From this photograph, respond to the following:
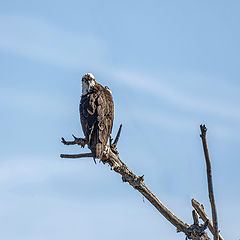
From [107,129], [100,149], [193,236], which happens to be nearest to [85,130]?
[107,129]

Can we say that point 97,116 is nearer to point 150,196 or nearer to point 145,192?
point 145,192

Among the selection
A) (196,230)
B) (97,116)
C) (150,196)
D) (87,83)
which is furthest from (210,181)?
(87,83)

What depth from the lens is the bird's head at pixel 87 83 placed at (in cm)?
1585

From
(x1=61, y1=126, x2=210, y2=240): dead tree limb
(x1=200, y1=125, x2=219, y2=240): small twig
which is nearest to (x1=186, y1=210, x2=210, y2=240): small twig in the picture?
(x1=61, y1=126, x2=210, y2=240): dead tree limb

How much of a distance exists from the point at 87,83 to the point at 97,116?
1916mm

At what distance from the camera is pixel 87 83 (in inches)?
629

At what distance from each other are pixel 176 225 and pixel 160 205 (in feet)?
1.49

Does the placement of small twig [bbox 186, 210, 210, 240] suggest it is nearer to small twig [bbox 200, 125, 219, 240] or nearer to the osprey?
the osprey

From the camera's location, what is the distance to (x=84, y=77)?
16.2m

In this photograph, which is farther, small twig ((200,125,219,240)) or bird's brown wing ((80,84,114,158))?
bird's brown wing ((80,84,114,158))

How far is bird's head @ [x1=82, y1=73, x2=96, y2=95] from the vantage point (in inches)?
624

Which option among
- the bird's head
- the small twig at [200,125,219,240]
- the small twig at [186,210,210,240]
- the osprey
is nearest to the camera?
the small twig at [200,125,219,240]

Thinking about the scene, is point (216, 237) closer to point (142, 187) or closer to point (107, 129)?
point (142, 187)

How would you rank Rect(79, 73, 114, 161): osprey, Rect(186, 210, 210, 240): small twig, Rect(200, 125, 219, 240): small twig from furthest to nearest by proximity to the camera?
1. Rect(79, 73, 114, 161): osprey
2. Rect(186, 210, 210, 240): small twig
3. Rect(200, 125, 219, 240): small twig
